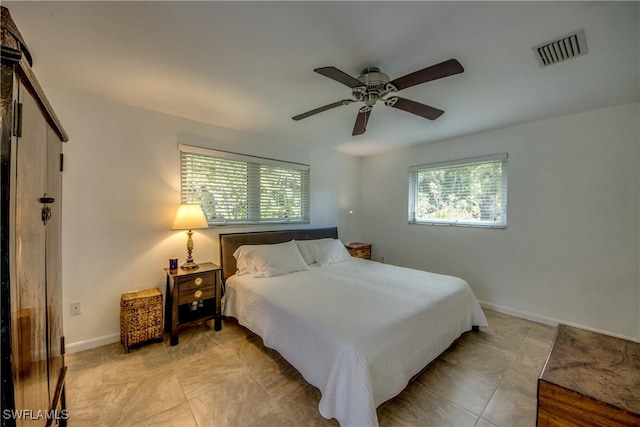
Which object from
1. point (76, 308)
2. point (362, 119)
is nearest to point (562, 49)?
point (362, 119)

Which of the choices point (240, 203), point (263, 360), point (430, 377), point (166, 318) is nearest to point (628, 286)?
point (430, 377)

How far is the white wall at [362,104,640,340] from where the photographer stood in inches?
99.0

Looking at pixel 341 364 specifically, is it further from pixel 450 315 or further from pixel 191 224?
pixel 191 224

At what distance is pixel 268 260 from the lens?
9.50 feet

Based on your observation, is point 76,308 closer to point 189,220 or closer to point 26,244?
point 189,220

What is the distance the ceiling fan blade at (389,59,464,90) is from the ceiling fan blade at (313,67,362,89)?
0.27 m

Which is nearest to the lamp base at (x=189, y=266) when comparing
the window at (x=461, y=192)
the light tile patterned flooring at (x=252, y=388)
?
the light tile patterned flooring at (x=252, y=388)

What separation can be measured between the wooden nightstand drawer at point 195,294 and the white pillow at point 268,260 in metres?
0.37

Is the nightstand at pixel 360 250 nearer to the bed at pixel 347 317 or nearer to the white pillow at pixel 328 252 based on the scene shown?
the white pillow at pixel 328 252

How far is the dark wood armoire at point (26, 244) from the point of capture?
74cm

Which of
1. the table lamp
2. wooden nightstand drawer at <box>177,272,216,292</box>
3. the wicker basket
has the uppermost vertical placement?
the table lamp

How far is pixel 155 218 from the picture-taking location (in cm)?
272

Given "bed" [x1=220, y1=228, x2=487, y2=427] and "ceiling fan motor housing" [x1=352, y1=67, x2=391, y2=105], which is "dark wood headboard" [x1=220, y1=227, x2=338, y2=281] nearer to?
"bed" [x1=220, y1=228, x2=487, y2=427]

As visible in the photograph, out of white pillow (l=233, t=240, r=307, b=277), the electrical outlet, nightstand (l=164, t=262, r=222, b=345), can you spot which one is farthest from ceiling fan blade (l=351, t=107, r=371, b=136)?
the electrical outlet
